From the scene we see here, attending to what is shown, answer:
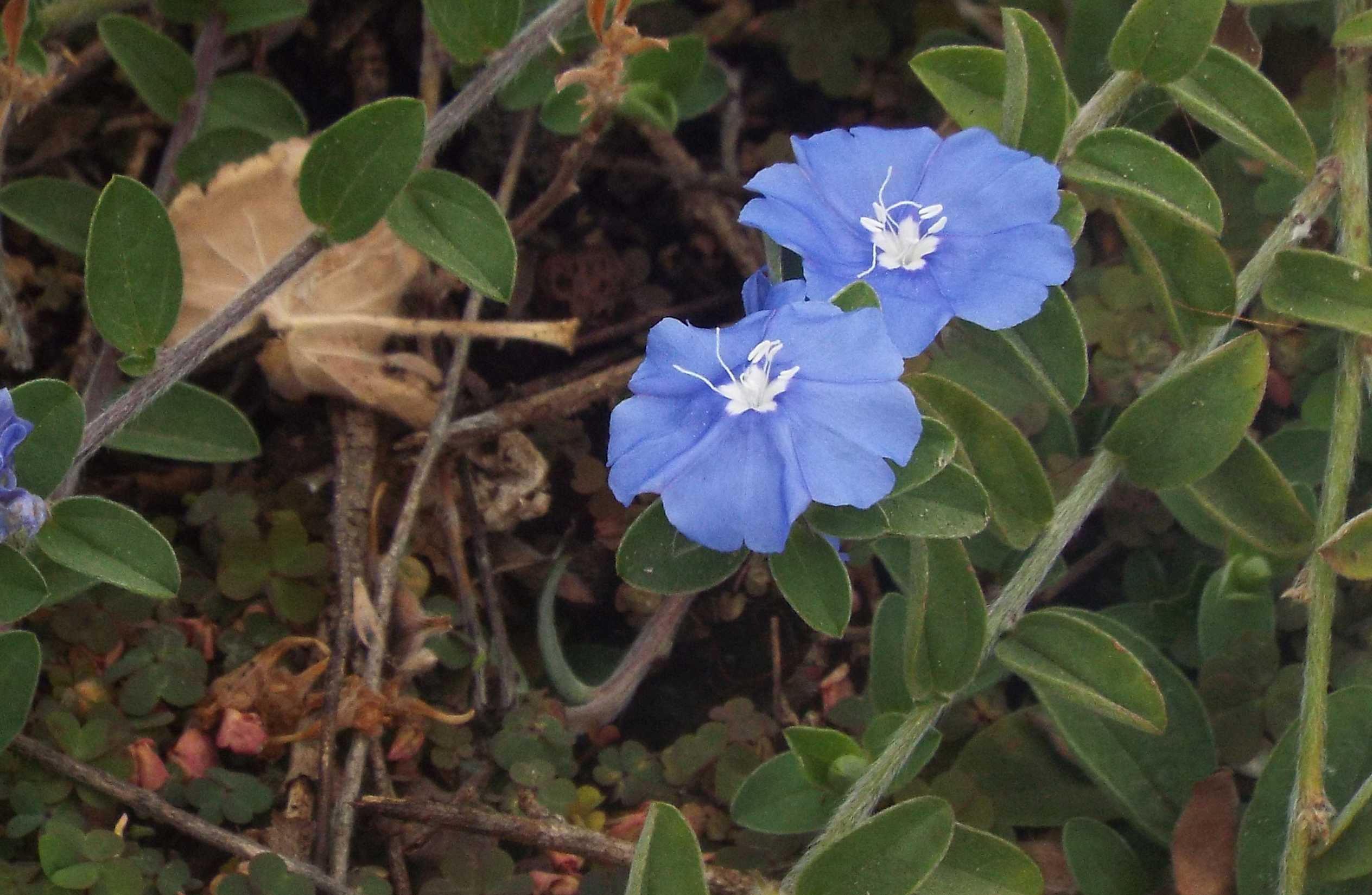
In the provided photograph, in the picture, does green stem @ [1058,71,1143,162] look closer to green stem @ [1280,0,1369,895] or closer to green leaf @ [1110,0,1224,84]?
green leaf @ [1110,0,1224,84]

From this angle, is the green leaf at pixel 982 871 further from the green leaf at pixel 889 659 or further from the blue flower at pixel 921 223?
the blue flower at pixel 921 223

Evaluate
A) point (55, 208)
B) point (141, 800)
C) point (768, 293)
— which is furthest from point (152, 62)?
point (768, 293)

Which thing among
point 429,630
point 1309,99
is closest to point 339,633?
point 429,630

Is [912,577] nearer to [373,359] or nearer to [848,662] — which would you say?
[848,662]

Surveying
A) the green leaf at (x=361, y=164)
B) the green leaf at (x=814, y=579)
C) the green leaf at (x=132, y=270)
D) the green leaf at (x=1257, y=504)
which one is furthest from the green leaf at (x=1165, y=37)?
the green leaf at (x=132, y=270)

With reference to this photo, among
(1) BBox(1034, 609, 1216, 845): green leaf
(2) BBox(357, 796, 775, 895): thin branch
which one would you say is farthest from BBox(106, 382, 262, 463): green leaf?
(1) BBox(1034, 609, 1216, 845): green leaf

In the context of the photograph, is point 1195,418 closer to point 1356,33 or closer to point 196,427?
point 1356,33

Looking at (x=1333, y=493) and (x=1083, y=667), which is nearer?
(x=1083, y=667)

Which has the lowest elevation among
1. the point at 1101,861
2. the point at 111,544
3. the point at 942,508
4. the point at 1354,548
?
the point at 1101,861
